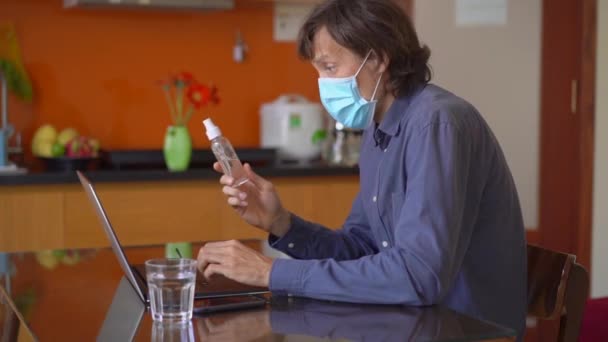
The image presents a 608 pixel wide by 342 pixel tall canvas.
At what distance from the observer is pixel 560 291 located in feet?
5.53

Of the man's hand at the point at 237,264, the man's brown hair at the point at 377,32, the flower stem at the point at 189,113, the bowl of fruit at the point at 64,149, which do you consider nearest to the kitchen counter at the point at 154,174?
the bowl of fruit at the point at 64,149

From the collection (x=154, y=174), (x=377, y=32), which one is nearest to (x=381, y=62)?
(x=377, y=32)

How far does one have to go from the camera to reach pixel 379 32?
1.78m

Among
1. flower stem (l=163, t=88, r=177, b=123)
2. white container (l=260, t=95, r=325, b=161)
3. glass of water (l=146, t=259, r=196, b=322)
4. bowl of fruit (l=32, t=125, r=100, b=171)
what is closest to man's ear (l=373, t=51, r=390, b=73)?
glass of water (l=146, t=259, r=196, b=322)

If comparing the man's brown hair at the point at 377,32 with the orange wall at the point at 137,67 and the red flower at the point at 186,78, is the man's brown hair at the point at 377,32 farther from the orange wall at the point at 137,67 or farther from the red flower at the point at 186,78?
the orange wall at the point at 137,67

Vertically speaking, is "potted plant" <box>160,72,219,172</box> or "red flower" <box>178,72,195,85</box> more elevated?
"red flower" <box>178,72,195,85</box>

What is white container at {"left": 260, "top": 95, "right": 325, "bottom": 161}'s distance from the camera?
3.94 meters

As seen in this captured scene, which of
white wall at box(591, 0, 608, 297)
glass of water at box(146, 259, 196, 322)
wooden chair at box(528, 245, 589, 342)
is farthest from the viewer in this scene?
white wall at box(591, 0, 608, 297)

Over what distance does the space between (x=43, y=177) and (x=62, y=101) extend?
1.99 ft

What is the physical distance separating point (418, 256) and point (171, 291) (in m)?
0.40

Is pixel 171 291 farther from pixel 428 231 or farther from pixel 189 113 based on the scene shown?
pixel 189 113

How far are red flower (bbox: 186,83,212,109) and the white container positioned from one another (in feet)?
1.17

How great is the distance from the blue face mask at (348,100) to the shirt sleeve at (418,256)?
0.29 m

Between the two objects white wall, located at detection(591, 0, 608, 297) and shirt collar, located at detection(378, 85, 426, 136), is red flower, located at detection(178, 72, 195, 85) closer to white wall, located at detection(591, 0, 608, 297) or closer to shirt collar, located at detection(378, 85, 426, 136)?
white wall, located at detection(591, 0, 608, 297)
